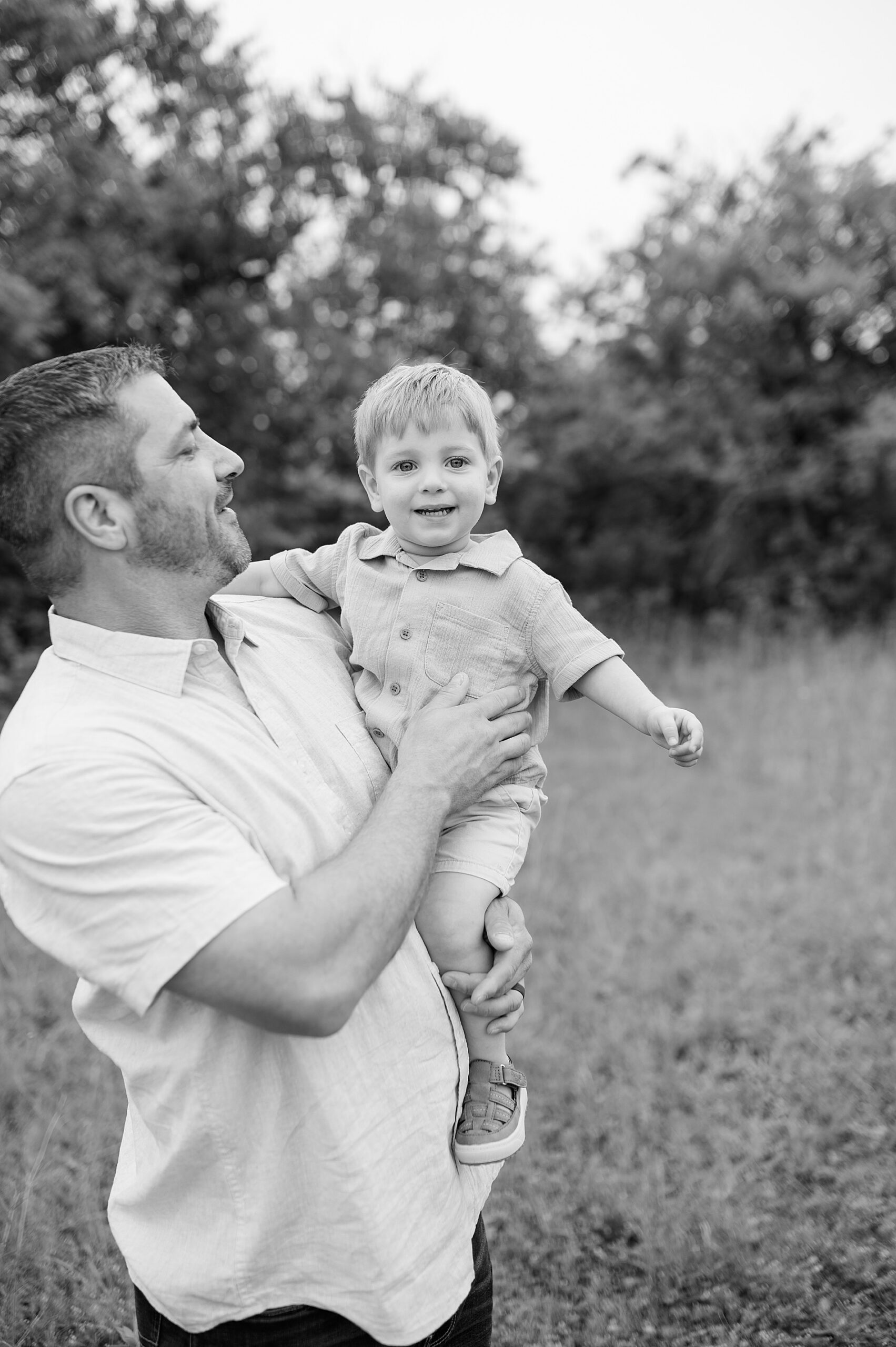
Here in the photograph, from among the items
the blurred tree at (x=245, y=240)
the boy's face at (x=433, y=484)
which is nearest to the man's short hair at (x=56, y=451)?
the boy's face at (x=433, y=484)

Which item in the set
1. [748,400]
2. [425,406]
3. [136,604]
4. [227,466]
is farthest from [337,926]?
[748,400]

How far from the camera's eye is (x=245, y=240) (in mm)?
9109

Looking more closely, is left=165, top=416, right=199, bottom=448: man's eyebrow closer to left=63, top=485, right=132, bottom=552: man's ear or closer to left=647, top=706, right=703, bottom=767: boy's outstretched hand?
left=63, top=485, right=132, bottom=552: man's ear

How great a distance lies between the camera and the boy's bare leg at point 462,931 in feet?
6.34

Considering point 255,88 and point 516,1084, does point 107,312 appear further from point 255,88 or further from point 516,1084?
point 516,1084

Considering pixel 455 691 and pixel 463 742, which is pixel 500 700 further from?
pixel 463 742

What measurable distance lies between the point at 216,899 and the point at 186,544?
61 cm

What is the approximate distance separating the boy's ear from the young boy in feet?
0.07

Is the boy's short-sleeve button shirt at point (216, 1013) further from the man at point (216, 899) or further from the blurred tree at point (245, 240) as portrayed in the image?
the blurred tree at point (245, 240)

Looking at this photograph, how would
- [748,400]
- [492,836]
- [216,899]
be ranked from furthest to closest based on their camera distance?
[748,400] < [492,836] < [216,899]

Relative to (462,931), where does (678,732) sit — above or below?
above

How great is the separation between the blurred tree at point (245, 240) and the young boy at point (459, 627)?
5374 mm

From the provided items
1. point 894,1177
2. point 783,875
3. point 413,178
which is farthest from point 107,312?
point 894,1177

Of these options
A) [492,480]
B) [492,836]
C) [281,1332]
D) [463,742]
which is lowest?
[281,1332]
